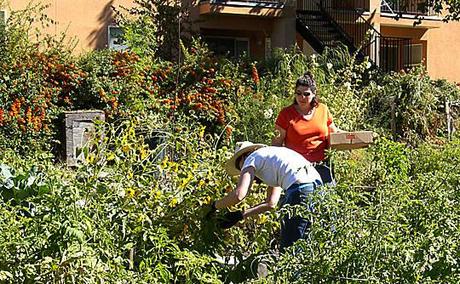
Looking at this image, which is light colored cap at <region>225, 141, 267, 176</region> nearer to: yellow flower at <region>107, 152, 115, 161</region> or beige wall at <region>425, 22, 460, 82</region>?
yellow flower at <region>107, 152, 115, 161</region>

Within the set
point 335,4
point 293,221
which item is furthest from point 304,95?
point 335,4

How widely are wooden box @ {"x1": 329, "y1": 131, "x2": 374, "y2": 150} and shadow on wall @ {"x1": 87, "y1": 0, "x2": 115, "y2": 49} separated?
44.2 ft

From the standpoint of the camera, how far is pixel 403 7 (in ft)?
84.3

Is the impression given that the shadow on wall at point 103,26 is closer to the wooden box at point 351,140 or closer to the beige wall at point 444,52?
the beige wall at point 444,52

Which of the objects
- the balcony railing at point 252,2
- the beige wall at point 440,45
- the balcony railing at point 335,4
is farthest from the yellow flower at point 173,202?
the beige wall at point 440,45

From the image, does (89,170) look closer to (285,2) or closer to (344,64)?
(344,64)

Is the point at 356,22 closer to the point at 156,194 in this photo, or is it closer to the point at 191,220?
the point at 191,220

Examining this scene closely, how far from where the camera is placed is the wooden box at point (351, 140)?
6424 mm

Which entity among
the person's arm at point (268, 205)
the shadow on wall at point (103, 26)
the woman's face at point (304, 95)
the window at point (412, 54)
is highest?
the shadow on wall at point (103, 26)

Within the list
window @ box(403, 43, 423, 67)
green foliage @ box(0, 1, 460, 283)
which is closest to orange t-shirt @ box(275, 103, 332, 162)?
green foliage @ box(0, 1, 460, 283)

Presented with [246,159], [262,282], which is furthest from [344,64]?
[262,282]

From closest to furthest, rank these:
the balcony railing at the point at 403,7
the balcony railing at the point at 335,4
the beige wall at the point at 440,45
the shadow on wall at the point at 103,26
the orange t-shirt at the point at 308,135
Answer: the orange t-shirt at the point at 308,135
the shadow on wall at the point at 103,26
the balcony railing at the point at 335,4
the balcony railing at the point at 403,7
the beige wall at the point at 440,45

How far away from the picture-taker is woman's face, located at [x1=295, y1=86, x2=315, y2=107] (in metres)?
6.84

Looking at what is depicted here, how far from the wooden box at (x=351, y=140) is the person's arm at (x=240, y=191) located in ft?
4.39
